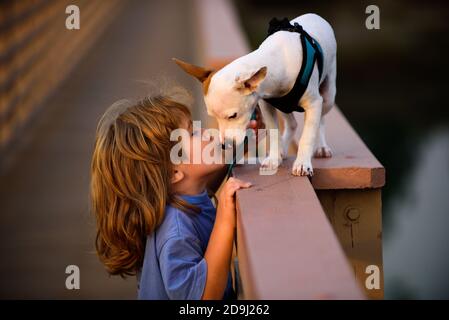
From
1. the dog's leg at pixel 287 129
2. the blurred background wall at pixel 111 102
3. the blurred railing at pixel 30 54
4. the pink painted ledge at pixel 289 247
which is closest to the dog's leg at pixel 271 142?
the dog's leg at pixel 287 129

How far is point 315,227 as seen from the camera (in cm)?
189

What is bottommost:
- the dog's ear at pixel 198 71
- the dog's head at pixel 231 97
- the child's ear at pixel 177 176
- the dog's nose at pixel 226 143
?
the child's ear at pixel 177 176

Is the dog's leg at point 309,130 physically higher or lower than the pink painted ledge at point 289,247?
higher

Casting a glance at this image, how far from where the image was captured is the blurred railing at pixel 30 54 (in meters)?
6.97

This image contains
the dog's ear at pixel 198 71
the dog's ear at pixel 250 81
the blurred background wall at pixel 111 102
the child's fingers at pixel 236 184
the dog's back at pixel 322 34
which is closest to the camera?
the child's fingers at pixel 236 184

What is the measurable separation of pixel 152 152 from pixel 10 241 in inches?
106

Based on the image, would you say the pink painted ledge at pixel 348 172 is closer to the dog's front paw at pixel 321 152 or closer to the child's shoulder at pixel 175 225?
the dog's front paw at pixel 321 152

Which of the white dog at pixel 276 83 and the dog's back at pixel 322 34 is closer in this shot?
the white dog at pixel 276 83

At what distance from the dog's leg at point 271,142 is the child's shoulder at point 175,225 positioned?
0.34m

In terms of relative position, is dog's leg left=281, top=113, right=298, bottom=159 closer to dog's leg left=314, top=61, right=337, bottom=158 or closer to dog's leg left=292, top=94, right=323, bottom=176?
dog's leg left=314, top=61, right=337, bottom=158

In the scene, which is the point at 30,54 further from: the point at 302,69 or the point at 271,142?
the point at 302,69

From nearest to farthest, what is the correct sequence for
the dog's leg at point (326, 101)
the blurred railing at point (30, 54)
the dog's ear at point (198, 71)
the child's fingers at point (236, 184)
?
the child's fingers at point (236, 184)
the dog's ear at point (198, 71)
the dog's leg at point (326, 101)
the blurred railing at point (30, 54)
